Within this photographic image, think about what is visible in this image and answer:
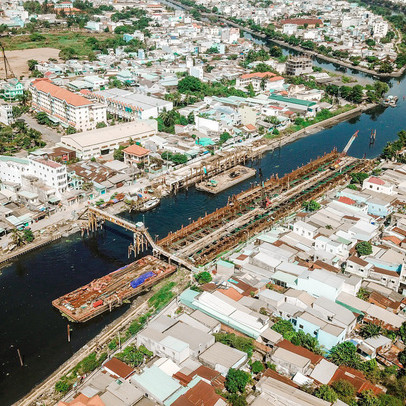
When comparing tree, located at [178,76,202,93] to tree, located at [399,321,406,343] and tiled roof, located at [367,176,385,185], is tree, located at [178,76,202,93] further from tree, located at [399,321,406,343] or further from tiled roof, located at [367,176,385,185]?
tree, located at [399,321,406,343]

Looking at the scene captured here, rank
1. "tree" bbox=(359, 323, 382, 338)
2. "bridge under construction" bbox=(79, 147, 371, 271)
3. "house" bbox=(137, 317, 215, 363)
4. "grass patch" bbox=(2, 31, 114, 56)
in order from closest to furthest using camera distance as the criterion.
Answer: "house" bbox=(137, 317, 215, 363) < "tree" bbox=(359, 323, 382, 338) < "bridge under construction" bbox=(79, 147, 371, 271) < "grass patch" bbox=(2, 31, 114, 56)

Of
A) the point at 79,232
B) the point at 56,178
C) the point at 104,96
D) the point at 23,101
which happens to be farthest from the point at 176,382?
the point at 23,101

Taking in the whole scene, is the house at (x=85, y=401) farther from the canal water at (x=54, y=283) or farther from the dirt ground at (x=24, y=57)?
the dirt ground at (x=24, y=57)

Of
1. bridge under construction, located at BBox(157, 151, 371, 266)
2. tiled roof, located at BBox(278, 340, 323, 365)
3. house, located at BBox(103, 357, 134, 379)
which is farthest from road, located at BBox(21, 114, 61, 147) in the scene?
tiled roof, located at BBox(278, 340, 323, 365)

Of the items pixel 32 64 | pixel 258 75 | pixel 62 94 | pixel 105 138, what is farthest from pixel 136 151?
pixel 32 64

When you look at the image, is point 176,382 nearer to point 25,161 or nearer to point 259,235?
point 259,235

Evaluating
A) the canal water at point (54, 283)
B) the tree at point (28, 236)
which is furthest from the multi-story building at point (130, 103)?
the tree at point (28, 236)
